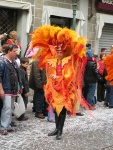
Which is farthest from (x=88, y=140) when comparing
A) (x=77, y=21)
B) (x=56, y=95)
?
(x=77, y=21)

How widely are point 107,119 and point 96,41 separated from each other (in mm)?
5240

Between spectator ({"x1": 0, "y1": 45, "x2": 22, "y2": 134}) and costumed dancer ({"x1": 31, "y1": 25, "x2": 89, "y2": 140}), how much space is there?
54cm

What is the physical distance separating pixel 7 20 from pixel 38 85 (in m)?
3.66

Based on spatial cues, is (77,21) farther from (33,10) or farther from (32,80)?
(32,80)

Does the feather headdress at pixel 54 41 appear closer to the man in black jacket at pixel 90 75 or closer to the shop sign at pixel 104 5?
the man in black jacket at pixel 90 75

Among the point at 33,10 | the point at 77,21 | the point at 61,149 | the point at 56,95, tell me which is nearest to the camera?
the point at 61,149

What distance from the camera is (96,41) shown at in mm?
12898

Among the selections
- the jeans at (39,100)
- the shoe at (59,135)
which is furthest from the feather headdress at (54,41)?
the jeans at (39,100)

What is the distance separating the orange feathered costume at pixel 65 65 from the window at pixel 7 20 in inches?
173

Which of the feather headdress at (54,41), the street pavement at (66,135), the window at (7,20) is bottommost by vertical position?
the street pavement at (66,135)

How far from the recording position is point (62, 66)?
20.0ft

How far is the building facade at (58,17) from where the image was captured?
1052 centimetres

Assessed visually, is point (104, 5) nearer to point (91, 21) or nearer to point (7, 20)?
point (91, 21)

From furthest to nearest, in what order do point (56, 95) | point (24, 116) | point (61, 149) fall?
point (24, 116), point (56, 95), point (61, 149)
